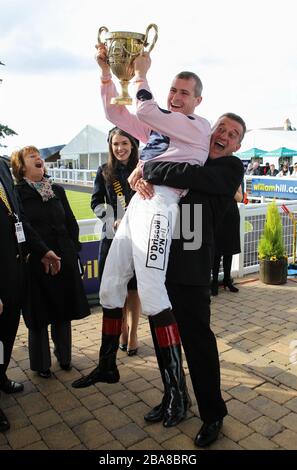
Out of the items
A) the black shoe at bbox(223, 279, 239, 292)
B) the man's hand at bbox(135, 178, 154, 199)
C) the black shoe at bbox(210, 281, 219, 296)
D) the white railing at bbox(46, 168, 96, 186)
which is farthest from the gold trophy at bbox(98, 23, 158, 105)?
the white railing at bbox(46, 168, 96, 186)

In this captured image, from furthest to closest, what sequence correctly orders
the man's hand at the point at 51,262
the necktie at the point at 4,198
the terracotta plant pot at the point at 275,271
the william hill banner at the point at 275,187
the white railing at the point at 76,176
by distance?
the white railing at the point at 76,176 < the william hill banner at the point at 275,187 < the terracotta plant pot at the point at 275,271 < the man's hand at the point at 51,262 < the necktie at the point at 4,198

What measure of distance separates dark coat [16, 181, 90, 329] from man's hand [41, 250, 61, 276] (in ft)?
0.17

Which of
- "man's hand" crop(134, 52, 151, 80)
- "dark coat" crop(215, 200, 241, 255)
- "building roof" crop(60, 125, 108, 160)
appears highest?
"building roof" crop(60, 125, 108, 160)

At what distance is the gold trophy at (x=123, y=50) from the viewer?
2.54 metres

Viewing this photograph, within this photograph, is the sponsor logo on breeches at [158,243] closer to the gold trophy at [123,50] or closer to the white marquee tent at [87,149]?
the gold trophy at [123,50]

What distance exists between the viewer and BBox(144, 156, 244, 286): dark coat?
240 cm

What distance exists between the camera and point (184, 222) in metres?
2.55

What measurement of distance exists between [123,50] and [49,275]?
5.97ft

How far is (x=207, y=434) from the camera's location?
2.63m

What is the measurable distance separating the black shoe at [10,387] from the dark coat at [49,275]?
1.49 feet

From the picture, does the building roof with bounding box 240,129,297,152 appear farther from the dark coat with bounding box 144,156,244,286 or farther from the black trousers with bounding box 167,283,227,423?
the black trousers with bounding box 167,283,227,423

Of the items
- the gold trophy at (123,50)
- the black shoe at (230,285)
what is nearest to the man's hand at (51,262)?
the gold trophy at (123,50)

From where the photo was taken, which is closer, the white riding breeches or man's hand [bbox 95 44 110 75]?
the white riding breeches
